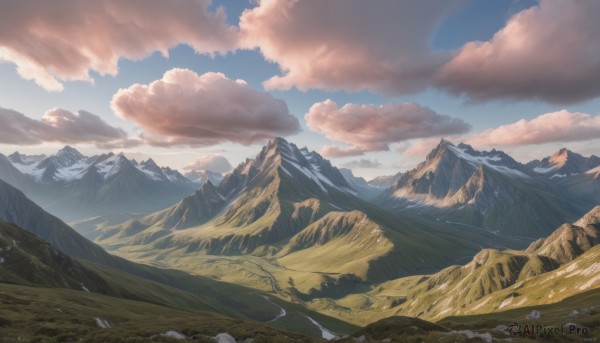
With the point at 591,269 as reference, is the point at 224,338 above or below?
above

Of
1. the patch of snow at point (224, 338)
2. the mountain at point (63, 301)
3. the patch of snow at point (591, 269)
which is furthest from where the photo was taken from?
the patch of snow at point (591, 269)

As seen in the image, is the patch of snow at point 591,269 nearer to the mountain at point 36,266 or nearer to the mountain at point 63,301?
the mountain at point 63,301

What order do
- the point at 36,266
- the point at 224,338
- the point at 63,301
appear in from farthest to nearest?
1. the point at 36,266
2. the point at 63,301
3. the point at 224,338

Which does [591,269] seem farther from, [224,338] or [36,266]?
[36,266]

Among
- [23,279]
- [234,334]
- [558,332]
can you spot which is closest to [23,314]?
[234,334]

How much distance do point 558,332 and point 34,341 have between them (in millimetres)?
65112

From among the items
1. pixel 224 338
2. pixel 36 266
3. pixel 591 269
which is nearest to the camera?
pixel 224 338

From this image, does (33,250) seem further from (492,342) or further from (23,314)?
(492,342)

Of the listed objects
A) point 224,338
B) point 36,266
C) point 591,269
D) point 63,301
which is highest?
point 36,266

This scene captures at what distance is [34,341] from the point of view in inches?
1620

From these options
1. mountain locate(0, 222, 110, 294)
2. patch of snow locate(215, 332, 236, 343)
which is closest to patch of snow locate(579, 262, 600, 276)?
patch of snow locate(215, 332, 236, 343)

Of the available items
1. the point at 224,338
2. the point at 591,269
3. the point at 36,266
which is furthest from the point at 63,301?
the point at 591,269

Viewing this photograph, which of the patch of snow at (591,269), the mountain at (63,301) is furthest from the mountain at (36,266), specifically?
the patch of snow at (591,269)

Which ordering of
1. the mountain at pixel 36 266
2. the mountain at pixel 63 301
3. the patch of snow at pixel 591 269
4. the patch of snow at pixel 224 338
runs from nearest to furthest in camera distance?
1. the patch of snow at pixel 224 338
2. the mountain at pixel 63 301
3. the mountain at pixel 36 266
4. the patch of snow at pixel 591 269
